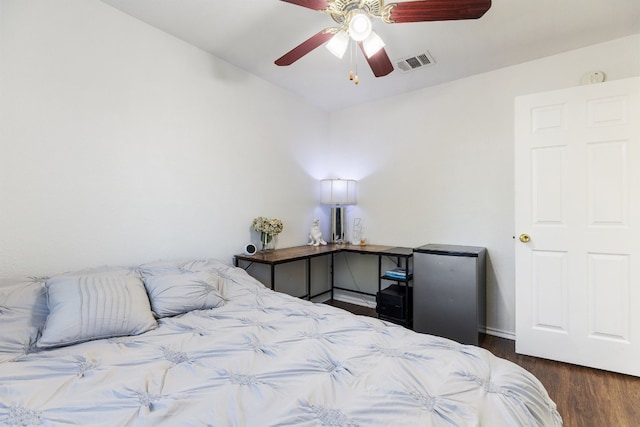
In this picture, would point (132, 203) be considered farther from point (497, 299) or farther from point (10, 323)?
point (497, 299)

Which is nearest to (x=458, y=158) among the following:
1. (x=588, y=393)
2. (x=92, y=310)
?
(x=588, y=393)

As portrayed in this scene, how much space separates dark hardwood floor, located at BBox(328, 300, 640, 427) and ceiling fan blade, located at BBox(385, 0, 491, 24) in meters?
2.21

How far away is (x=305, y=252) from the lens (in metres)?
3.05

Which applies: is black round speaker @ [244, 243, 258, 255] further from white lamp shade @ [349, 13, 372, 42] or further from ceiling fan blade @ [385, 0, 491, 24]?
ceiling fan blade @ [385, 0, 491, 24]

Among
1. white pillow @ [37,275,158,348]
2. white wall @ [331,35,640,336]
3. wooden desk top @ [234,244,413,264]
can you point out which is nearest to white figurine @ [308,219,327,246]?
wooden desk top @ [234,244,413,264]

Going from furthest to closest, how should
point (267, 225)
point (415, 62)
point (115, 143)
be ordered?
point (267, 225)
point (415, 62)
point (115, 143)

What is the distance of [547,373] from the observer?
2.18 metres

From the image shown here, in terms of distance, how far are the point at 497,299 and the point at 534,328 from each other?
476mm

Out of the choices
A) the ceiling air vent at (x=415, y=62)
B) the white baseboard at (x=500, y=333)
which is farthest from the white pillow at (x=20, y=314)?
the white baseboard at (x=500, y=333)

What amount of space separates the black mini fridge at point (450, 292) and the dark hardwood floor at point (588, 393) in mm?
393

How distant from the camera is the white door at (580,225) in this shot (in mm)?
2107

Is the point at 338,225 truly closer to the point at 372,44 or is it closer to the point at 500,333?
the point at 500,333

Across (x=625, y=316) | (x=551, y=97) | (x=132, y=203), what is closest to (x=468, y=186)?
(x=551, y=97)

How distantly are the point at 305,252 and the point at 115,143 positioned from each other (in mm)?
1813
